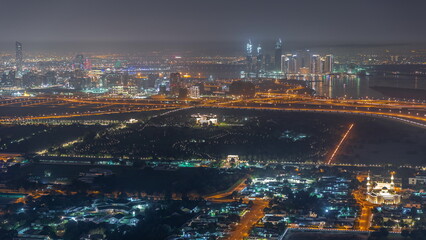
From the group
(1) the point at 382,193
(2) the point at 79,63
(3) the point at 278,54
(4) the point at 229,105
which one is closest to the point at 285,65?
(3) the point at 278,54

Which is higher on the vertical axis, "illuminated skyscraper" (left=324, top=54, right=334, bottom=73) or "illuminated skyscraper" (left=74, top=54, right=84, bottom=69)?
"illuminated skyscraper" (left=74, top=54, right=84, bottom=69)

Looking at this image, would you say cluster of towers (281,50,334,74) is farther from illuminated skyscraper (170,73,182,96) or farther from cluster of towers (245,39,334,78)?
illuminated skyscraper (170,73,182,96)

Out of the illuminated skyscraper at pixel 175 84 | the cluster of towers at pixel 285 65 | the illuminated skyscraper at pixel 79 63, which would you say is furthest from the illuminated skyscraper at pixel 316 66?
the illuminated skyscraper at pixel 79 63

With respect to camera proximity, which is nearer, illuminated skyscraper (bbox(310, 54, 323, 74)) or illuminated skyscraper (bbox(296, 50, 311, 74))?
illuminated skyscraper (bbox(310, 54, 323, 74))

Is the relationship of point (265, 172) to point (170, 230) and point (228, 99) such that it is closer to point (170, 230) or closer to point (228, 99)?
point (170, 230)

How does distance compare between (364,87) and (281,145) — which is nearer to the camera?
(281,145)

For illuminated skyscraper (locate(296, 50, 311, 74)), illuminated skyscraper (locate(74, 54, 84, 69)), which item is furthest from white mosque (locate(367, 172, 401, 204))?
illuminated skyscraper (locate(74, 54, 84, 69))

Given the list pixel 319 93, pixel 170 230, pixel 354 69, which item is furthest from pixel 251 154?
pixel 354 69

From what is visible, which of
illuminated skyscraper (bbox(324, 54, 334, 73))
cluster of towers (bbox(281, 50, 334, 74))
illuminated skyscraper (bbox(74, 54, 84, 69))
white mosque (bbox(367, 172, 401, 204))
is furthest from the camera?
cluster of towers (bbox(281, 50, 334, 74))

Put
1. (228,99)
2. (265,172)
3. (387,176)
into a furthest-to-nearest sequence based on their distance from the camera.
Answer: (228,99), (265,172), (387,176)
